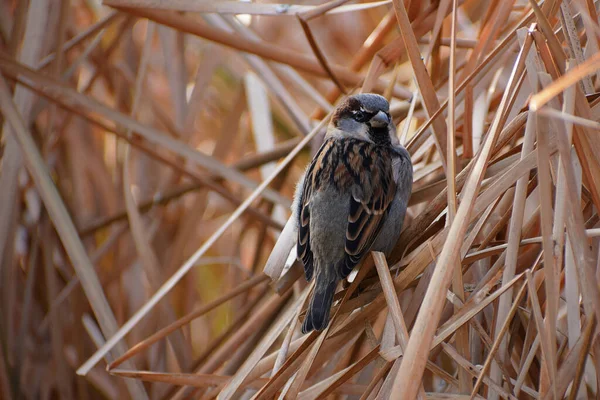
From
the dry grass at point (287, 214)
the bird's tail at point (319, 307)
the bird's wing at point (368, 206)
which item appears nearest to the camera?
the dry grass at point (287, 214)

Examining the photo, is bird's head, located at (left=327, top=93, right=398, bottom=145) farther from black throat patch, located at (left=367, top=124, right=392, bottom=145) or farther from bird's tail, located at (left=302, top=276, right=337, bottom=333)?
bird's tail, located at (left=302, top=276, right=337, bottom=333)

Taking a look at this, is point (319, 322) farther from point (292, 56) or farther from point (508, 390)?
point (292, 56)

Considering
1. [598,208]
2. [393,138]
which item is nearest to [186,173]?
[393,138]

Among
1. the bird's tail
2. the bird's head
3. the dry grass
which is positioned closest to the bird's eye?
the bird's head

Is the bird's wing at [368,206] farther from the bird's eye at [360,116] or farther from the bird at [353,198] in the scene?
the bird's eye at [360,116]

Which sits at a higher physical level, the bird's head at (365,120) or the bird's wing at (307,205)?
the bird's head at (365,120)

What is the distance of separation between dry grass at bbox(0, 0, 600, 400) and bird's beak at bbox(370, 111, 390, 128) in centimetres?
8

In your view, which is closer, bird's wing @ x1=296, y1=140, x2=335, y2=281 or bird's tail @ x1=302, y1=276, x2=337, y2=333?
bird's tail @ x1=302, y1=276, x2=337, y2=333

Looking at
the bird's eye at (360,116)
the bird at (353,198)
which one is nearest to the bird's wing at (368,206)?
the bird at (353,198)

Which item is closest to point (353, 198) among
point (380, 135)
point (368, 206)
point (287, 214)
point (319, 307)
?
point (368, 206)

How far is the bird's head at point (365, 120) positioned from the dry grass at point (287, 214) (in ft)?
0.25

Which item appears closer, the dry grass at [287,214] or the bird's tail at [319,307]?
the dry grass at [287,214]

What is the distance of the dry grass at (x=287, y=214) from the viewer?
1674 millimetres

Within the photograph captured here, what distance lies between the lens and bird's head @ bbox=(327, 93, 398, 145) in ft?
8.13
